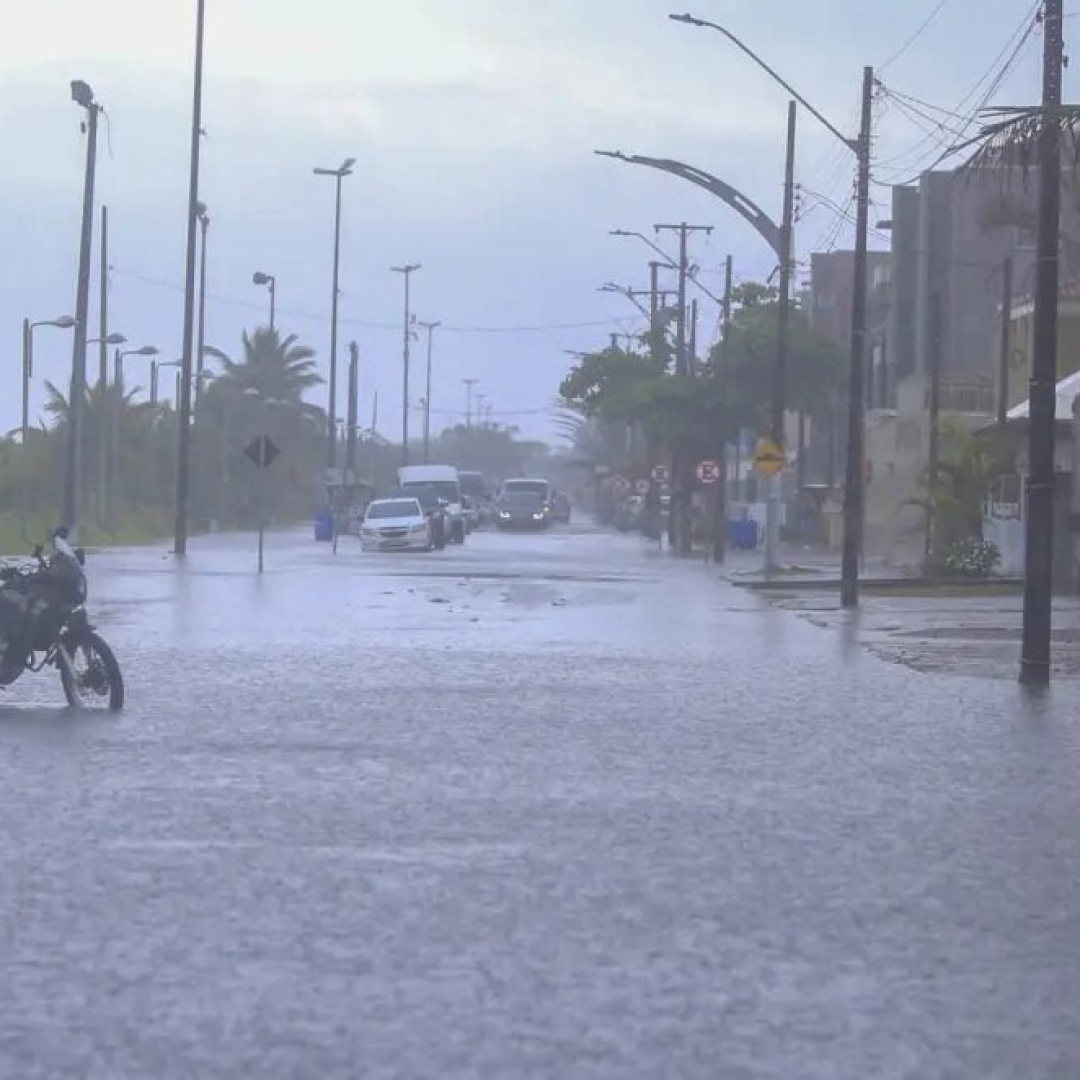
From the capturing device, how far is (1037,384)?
23406 mm

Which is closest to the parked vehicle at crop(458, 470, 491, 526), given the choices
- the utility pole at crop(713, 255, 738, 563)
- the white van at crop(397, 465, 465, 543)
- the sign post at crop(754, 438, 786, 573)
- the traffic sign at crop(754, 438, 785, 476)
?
the white van at crop(397, 465, 465, 543)

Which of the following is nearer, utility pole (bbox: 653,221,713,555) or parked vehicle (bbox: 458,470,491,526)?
utility pole (bbox: 653,221,713,555)

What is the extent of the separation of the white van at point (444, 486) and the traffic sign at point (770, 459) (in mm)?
30023

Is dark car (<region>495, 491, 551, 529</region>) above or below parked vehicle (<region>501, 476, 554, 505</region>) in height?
below

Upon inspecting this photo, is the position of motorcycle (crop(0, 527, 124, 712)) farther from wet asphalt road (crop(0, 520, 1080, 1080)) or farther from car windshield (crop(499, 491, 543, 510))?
car windshield (crop(499, 491, 543, 510))

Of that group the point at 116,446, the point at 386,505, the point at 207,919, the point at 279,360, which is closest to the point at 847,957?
the point at 207,919

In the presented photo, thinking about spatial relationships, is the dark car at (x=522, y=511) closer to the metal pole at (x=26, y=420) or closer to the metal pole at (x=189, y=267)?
the metal pole at (x=26, y=420)

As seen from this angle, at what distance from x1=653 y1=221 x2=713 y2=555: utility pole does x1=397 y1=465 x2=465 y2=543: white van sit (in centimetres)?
675

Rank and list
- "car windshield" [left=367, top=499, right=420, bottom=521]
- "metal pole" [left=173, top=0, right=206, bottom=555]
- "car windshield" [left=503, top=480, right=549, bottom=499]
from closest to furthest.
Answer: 1. "metal pole" [left=173, top=0, right=206, bottom=555]
2. "car windshield" [left=367, top=499, right=420, bottom=521]
3. "car windshield" [left=503, top=480, right=549, bottom=499]

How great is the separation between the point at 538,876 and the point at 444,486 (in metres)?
79.5

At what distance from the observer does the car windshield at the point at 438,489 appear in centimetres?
8869

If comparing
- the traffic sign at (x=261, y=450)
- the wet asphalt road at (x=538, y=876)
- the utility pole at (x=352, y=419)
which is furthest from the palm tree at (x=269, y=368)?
the wet asphalt road at (x=538, y=876)

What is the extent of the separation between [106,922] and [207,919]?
40cm

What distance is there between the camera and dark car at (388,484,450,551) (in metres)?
71.6
